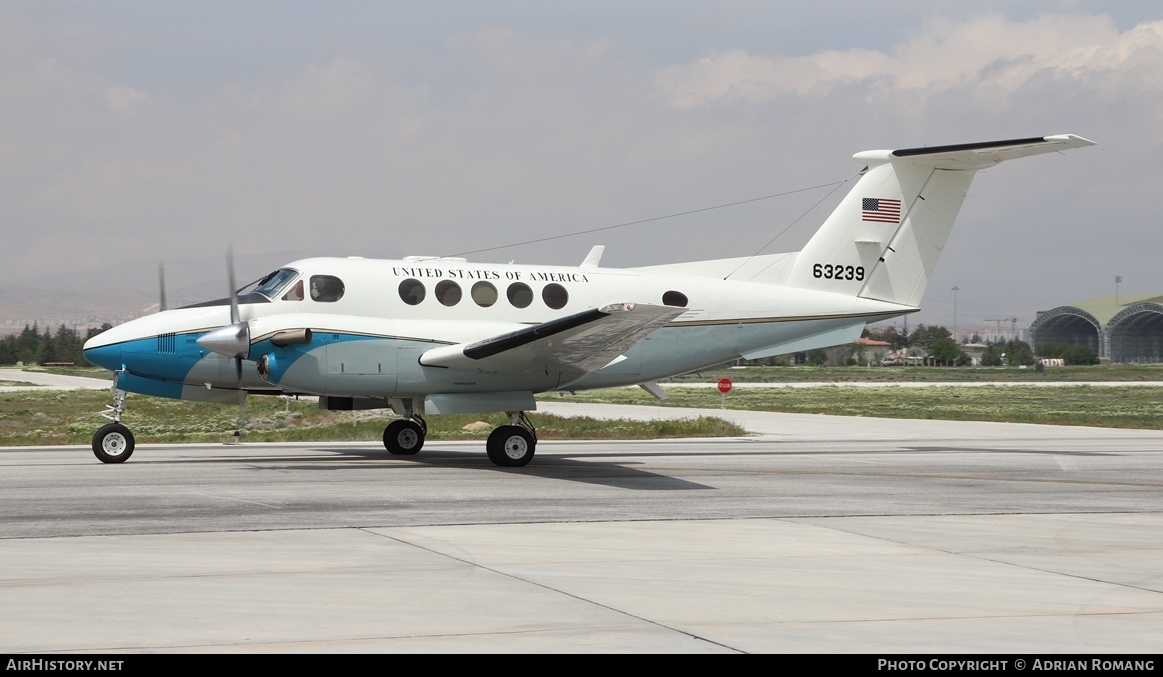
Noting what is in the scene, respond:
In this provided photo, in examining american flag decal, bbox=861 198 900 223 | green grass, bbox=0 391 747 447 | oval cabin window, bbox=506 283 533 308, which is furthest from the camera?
green grass, bbox=0 391 747 447

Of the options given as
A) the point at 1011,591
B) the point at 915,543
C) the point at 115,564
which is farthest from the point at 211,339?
the point at 1011,591

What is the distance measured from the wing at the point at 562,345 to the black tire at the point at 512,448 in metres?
1.13

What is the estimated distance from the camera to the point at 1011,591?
8.73m

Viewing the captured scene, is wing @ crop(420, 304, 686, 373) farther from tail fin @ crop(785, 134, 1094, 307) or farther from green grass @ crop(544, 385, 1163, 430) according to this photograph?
green grass @ crop(544, 385, 1163, 430)

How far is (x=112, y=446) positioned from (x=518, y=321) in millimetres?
7289

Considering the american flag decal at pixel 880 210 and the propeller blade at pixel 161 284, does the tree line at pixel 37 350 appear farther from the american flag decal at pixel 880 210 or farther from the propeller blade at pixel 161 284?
the american flag decal at pixel 880 210

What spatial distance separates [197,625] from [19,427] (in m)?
32.8

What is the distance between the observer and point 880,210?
23.7m

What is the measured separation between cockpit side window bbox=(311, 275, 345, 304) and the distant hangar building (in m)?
164

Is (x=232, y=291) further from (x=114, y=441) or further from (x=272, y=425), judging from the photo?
(x=272, y=425)

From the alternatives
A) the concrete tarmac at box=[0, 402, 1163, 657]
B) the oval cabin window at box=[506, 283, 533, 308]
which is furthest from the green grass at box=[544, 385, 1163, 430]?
the concrete tarmac at box=[0, 402, 1163, 657]

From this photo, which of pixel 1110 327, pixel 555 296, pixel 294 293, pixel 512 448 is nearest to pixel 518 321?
pixel 555 296

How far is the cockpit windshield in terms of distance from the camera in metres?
19.1
